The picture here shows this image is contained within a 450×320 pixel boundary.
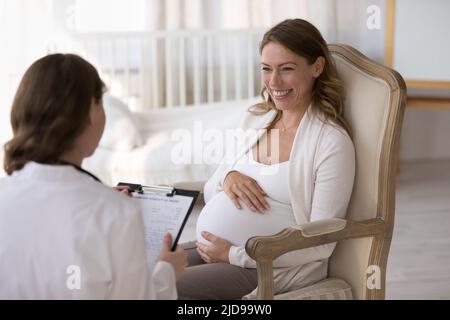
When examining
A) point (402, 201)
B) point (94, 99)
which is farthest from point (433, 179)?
point (94, 99)

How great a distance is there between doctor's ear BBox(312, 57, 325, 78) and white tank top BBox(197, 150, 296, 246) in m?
0.25

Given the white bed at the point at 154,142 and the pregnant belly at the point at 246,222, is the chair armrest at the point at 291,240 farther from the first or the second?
the white bed at the point at 154,142

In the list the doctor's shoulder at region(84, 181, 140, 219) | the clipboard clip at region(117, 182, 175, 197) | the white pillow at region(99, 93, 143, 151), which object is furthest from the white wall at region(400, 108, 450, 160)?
the doctor's shoulder at region(84, 181, 140, 219)

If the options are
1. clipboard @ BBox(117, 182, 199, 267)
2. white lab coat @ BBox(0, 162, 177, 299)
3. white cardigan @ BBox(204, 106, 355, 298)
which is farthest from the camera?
white cardigan @ BBox(204, 106, 355, 298)

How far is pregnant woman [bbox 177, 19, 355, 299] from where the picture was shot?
5.94ft

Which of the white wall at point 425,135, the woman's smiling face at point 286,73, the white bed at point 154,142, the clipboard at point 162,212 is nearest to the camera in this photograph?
the clipboard at point 162,212

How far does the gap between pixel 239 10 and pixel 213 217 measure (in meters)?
2.94

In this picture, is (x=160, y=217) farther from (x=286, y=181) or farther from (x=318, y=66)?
(x=318, y=66)

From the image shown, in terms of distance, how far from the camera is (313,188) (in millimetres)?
1832

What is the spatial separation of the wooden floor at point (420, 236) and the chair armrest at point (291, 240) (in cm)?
121

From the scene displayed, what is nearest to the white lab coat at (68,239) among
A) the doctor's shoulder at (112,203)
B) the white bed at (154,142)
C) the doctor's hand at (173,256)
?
the doctor's shoulder at (112,203)

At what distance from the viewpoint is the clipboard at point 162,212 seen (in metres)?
1.52

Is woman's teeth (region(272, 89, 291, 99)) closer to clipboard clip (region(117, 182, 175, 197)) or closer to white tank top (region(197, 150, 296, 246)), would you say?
white tank top (region(197, 150, 296, 246))

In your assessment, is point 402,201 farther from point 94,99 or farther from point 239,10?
point 94,99
